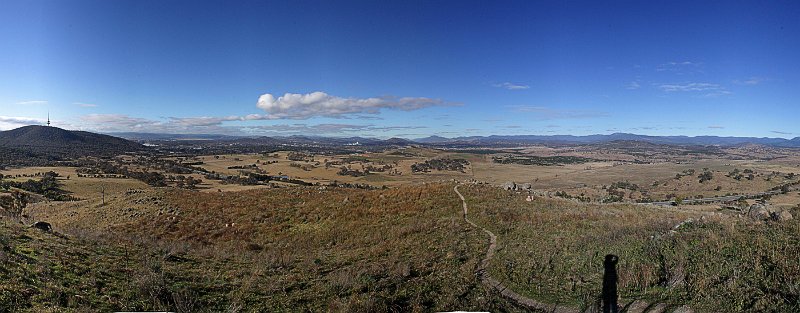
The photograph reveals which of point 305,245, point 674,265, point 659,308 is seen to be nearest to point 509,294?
point 659,308

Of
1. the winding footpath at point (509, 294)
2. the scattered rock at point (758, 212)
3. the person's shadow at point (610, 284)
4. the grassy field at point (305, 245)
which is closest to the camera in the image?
the person's shadow at point (610, 284)

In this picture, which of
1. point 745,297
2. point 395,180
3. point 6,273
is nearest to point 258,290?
point 6,273

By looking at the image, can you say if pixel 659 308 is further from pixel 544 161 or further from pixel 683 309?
pixel 544 161

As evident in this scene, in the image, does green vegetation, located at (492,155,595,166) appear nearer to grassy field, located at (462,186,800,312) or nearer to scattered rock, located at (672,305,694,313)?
grassy field, located at (462,186,800,312)

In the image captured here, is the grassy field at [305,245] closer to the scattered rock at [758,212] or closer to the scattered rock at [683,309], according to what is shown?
the scattered rock at [683,309]

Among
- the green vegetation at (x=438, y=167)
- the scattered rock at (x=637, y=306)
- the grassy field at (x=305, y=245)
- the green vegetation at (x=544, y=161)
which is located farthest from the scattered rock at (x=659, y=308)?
the green vegetation at (x=544, y=161)

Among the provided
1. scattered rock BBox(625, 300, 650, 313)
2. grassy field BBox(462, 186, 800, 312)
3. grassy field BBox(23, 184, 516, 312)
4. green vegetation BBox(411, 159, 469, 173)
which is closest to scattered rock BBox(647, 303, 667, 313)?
scattered rock BBox(625, 300, 650, 313)
